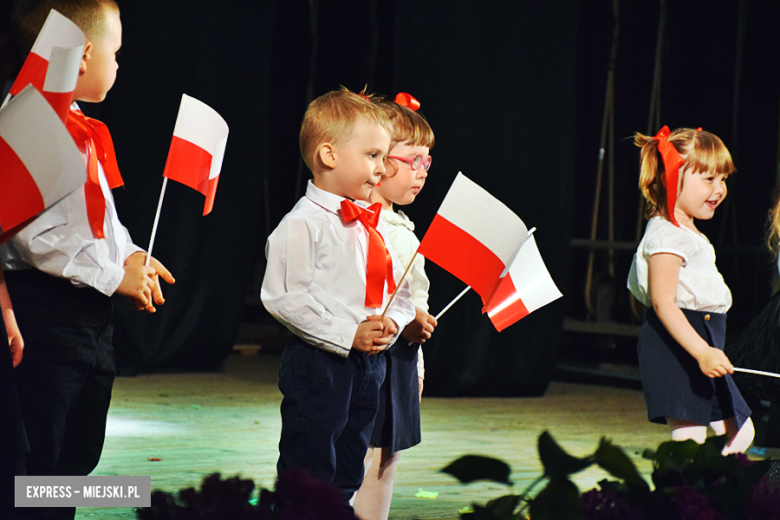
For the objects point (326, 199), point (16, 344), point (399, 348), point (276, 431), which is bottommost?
point (276, 431)

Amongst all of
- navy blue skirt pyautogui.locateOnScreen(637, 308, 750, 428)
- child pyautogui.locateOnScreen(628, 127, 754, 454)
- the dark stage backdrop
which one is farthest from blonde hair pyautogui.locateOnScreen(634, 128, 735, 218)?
the dark stage backdrop

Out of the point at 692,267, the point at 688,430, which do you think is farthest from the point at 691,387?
the point at 692,267

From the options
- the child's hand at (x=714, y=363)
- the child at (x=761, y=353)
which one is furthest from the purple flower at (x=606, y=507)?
the child at (x=761, y=353)

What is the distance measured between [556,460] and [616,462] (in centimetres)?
8

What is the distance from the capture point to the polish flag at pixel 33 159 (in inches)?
44.5

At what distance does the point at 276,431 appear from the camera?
12.1ft

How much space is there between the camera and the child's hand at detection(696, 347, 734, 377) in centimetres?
225

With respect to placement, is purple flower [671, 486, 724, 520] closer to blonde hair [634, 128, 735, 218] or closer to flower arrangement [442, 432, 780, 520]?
flower arrangement [442, 432, 780, 520]

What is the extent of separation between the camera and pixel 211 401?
4355 millimetres

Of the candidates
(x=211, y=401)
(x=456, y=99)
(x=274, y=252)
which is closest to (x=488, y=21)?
(x=456, y=99)

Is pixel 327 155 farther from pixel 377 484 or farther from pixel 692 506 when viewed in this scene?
pixel 692 506

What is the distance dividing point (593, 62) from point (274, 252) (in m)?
4.60

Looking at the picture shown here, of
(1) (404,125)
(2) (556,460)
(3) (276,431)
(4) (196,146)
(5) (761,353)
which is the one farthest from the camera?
(3) (276,431)

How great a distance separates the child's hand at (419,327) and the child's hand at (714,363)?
0.68 m
